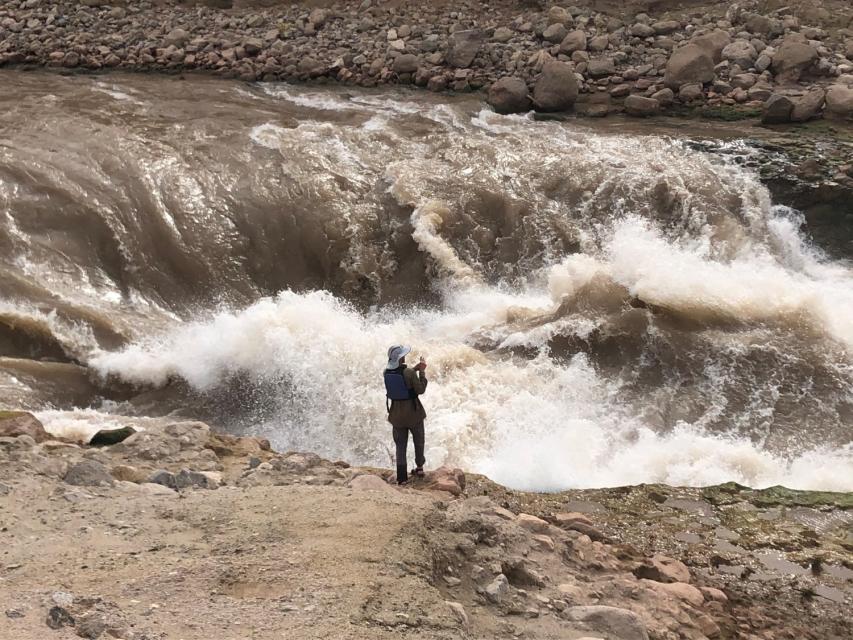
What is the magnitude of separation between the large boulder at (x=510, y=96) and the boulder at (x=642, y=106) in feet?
5.65

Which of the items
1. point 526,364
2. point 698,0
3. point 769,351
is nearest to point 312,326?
point 526,364

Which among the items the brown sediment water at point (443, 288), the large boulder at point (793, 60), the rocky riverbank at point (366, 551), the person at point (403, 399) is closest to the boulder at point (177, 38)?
the brown sediment water at point (443, 288)

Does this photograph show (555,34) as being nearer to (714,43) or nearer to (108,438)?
(714,43)

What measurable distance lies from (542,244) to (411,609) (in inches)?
306

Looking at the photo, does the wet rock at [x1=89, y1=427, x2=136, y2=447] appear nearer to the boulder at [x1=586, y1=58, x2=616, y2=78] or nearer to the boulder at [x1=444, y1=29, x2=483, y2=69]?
the boulder at [x1=586, y1=58, x2=616, y2=78]

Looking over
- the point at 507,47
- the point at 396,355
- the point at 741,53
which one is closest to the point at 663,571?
the point at 396,355

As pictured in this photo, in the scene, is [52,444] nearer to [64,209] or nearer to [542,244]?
[64,209]

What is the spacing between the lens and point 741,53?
15117 mm

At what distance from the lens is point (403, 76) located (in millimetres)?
16750

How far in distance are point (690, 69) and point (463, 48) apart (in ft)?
14.0

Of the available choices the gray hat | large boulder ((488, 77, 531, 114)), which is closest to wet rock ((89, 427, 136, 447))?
the gray hat

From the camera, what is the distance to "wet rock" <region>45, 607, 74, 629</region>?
399 cm

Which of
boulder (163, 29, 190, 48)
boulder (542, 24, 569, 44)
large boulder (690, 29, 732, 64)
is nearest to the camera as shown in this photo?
large boulder (690, 29, 732, 64)

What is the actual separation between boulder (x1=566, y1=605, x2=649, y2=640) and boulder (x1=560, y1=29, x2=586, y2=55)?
1298 cm
